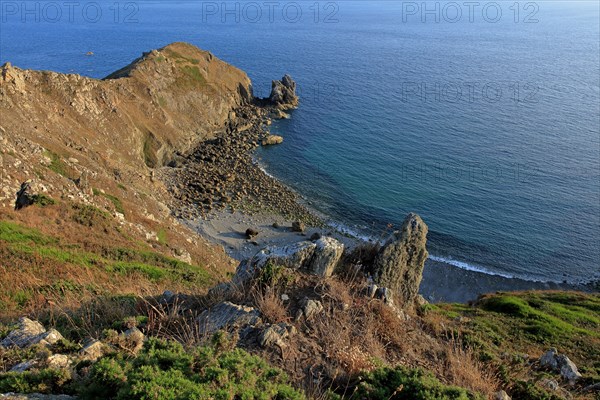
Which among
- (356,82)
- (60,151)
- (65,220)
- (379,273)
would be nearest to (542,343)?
(379,273)

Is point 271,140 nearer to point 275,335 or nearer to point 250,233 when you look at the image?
point 250,233

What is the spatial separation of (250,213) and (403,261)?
4235cm

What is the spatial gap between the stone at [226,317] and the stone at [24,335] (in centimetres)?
383

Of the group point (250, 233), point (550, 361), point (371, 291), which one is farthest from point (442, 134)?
point (371, 291)

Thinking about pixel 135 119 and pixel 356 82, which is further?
pixel 356 82

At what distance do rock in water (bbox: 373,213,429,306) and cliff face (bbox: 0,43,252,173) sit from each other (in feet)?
115

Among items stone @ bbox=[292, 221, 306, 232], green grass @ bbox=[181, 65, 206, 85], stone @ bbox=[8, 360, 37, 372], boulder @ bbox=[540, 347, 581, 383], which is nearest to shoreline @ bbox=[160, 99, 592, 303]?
stone @ bbox=[292, 221, 306, 232]

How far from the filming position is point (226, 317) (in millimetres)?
11938

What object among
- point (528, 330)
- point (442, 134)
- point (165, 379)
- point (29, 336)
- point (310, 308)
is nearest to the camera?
point (165, 379)

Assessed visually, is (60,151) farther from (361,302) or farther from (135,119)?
(361,302)

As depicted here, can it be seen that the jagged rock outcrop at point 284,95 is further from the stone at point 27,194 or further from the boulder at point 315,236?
the stone at point 27,194

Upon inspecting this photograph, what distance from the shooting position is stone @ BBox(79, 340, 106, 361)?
30.9 feet

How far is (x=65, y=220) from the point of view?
29.9m

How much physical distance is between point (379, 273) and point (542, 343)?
18.7 m
